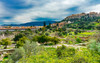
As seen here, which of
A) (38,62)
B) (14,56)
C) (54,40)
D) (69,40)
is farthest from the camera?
(69,40)

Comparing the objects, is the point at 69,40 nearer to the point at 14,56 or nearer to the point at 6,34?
the point at 14,56

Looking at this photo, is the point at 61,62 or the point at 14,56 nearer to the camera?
the point at 61,62

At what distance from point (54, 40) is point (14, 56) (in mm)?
18874

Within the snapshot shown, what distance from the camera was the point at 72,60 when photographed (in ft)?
20.4

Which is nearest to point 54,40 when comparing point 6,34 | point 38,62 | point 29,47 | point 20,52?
point 29,47

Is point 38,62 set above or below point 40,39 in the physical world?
above

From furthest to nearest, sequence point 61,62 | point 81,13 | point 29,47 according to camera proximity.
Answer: point 81,13 → point 29,47 → point 61,62

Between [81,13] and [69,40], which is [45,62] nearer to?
[69,40]

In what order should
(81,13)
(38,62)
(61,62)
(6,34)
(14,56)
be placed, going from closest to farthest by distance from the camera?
(61,62), (38,62), (14,56), (6,34), (81,13)

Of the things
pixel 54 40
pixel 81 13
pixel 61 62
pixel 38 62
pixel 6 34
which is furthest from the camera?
pixel 81 13

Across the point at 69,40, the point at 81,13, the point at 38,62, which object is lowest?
the point at 69,40

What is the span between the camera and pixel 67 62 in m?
6.03

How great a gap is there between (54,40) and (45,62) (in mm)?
29038

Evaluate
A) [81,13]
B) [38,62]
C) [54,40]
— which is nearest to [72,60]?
[38,62]
